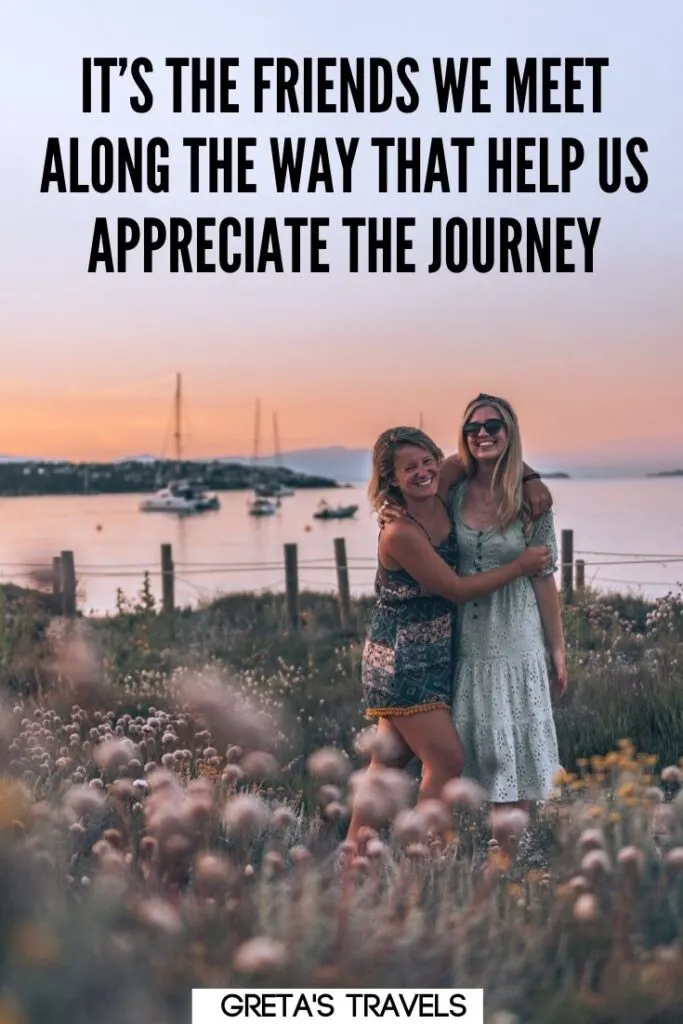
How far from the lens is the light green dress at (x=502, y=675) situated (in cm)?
494

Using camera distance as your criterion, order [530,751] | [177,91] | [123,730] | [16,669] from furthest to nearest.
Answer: [16,669], [123,730], [177,91], [530,751]

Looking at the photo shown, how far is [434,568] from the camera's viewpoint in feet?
15.4

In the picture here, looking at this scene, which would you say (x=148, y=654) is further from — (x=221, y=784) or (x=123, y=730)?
(x=221, y=784)

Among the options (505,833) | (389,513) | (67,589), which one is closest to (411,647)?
(389,513)

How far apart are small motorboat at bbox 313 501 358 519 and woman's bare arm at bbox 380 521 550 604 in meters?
23.5

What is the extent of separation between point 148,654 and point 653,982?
7.89 metres

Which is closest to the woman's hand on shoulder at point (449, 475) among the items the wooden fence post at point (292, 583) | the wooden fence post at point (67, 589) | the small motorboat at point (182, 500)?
the wooden fence post at point (67, 589)

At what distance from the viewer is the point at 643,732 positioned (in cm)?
797

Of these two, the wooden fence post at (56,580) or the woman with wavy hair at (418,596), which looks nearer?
the woman with wavy hair at (418,596)

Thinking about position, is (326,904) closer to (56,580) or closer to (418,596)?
(418,596)

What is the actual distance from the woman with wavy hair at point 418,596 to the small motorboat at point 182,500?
35296 mm

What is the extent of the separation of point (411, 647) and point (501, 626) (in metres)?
0.38

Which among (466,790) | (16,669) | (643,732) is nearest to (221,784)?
(466,790)

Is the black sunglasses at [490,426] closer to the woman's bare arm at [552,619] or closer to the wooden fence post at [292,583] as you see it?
the woman's bare arm at [552,619]
